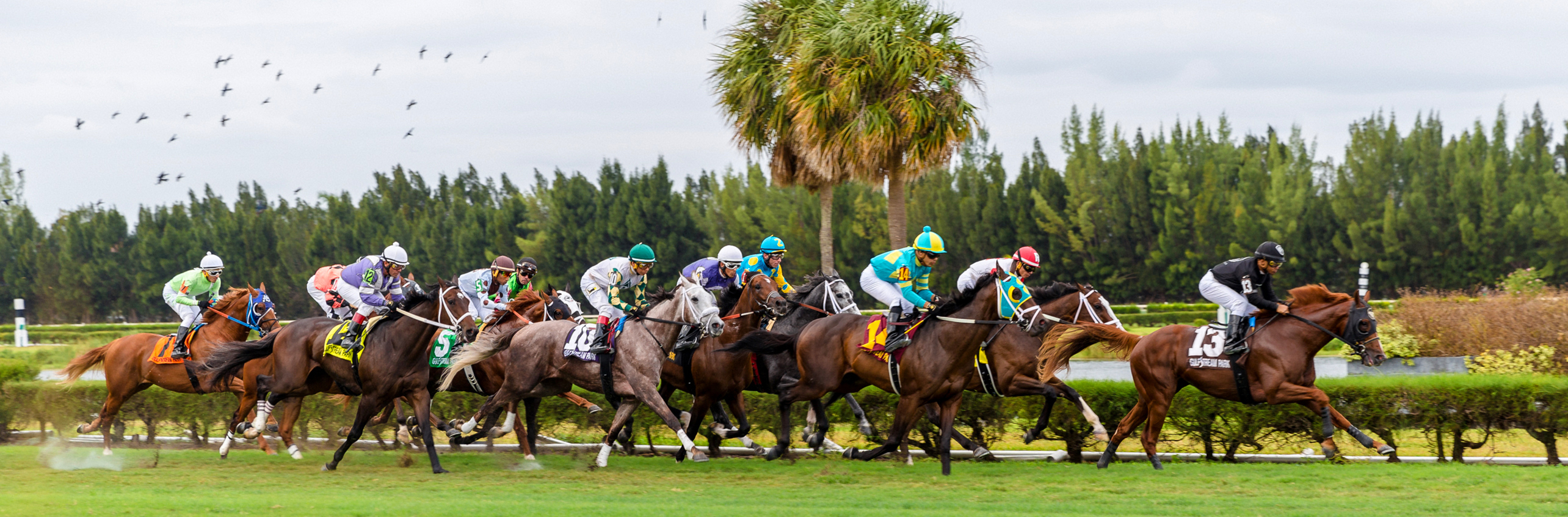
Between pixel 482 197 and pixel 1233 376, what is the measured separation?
164ft

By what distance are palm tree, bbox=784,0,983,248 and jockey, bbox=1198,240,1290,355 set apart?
7916mm

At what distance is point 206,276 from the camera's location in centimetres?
1165

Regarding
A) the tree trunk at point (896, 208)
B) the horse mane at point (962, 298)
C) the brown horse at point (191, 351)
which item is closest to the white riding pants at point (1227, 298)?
the horse mane at point (962, 298)

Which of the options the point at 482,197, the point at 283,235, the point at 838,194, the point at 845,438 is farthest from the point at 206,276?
the point at 482,197

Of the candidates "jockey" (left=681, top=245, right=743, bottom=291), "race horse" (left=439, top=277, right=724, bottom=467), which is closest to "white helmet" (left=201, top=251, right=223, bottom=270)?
"race horse" (left=439, top=277, right=724, bottom=467)

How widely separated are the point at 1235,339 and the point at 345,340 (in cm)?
669

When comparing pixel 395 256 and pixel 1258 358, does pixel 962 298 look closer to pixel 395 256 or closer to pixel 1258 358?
pixel 1258 358

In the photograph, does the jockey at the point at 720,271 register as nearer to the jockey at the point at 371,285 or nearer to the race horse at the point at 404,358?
the race horse at the point at 404,358

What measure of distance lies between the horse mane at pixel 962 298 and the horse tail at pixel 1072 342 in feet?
2.99

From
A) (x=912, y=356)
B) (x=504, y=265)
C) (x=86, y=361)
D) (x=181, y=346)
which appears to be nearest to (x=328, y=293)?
(x=181, y=346)

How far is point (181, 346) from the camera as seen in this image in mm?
11250

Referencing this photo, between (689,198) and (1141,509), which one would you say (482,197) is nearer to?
(689,198)

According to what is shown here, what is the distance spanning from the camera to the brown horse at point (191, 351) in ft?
37.0

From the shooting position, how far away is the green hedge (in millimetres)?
8695
